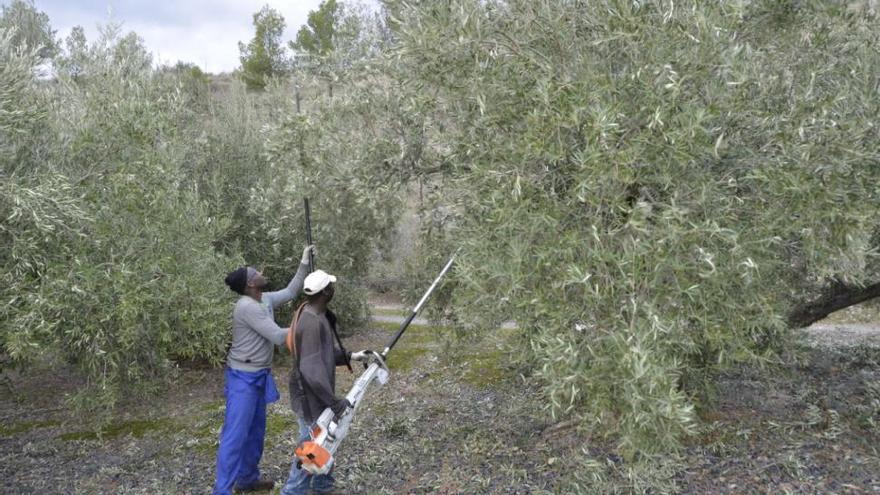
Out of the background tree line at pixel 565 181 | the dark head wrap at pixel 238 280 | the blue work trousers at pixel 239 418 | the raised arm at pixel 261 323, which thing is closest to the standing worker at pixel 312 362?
the raised arm at pixel 261 323

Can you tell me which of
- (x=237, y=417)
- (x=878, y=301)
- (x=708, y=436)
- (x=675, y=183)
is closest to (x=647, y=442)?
(x=675, y=183)

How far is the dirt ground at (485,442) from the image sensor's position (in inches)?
306

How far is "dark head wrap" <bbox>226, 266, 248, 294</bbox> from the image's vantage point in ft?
25.1

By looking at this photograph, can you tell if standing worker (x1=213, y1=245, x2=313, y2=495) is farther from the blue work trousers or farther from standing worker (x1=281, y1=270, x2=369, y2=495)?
standing worker (x1=281, y1=270, x2=369, y2=495)

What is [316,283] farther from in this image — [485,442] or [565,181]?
[485,442]

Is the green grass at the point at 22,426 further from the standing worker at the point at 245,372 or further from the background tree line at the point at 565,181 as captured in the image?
the standing worker at the point at 245,372

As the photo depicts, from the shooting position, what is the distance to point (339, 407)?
6.79m

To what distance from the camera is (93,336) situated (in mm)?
9375

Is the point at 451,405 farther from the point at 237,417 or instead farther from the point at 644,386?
the point at 644,386

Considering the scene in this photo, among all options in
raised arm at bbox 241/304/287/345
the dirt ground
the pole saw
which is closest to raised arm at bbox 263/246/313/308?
raised arm at bbox 241/304/287/345

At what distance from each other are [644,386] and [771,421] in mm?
5168

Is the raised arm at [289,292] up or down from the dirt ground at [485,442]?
up

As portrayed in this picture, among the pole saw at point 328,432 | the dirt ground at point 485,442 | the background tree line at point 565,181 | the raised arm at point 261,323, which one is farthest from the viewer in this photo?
the dirt ground at point 485,442

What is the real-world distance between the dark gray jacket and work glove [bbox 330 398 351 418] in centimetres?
4
